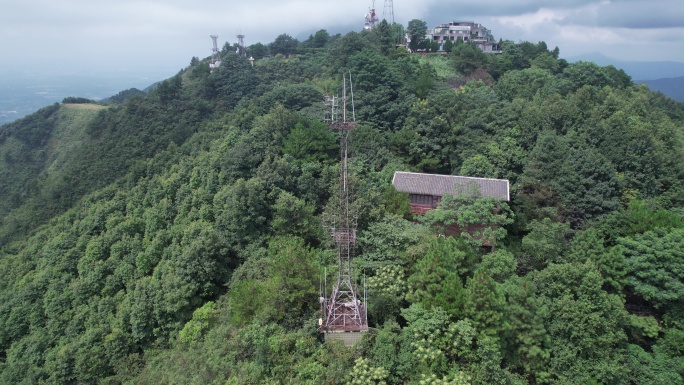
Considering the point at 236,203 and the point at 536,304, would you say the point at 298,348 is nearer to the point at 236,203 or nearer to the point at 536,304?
the point at 536,304

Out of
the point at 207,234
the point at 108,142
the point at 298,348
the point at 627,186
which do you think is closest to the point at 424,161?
the point at 627,186

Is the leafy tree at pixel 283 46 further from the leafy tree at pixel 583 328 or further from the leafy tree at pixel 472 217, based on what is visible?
the leafy tree at pixel 583 328

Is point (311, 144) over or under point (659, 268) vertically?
over

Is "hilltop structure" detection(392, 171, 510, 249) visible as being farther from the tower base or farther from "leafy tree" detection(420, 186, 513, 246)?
the tower base

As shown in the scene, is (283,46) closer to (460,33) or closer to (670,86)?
(460,33)

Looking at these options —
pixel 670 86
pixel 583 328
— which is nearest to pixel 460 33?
pixel 583 328

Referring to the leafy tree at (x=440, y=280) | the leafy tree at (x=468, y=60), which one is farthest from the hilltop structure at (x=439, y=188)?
the leafy tree at (x=468, y=60)
